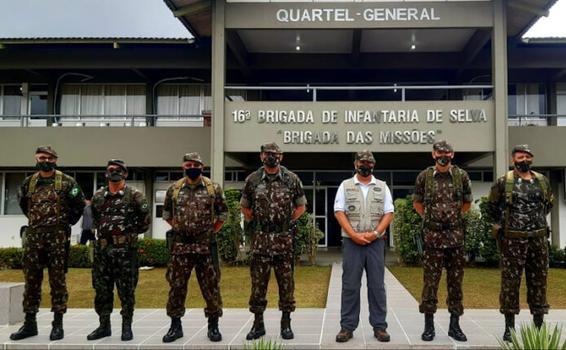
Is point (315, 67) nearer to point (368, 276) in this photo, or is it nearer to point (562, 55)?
point (562, 55)

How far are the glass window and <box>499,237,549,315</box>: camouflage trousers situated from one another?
15.9m

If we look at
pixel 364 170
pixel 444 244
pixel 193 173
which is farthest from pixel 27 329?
pixel 444 244

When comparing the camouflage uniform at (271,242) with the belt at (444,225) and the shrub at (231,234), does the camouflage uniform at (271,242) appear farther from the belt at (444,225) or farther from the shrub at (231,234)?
the shrub at (231,234)

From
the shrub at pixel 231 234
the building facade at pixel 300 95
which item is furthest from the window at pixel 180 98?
the shrub at pixel 231 234

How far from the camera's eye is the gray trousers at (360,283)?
5.45 m

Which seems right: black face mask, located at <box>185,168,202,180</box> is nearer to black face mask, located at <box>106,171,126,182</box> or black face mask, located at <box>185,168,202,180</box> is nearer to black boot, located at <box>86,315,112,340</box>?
black face mask, located at <box>106,171,126,182</box>

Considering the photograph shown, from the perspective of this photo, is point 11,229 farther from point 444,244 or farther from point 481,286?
point 444,244

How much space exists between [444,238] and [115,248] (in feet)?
11.2

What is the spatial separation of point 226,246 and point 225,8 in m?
6.05

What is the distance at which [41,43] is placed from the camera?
51.3ft

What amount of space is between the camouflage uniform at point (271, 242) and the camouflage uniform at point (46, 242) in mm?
2052

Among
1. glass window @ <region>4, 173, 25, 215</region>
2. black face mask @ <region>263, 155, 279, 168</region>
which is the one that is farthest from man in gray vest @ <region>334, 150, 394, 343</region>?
glass window @ <region>4, 173, 25, 215</region>

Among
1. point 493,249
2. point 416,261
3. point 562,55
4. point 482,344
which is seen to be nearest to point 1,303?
point 482,344

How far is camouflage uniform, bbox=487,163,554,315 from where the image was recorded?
5.42 meters
